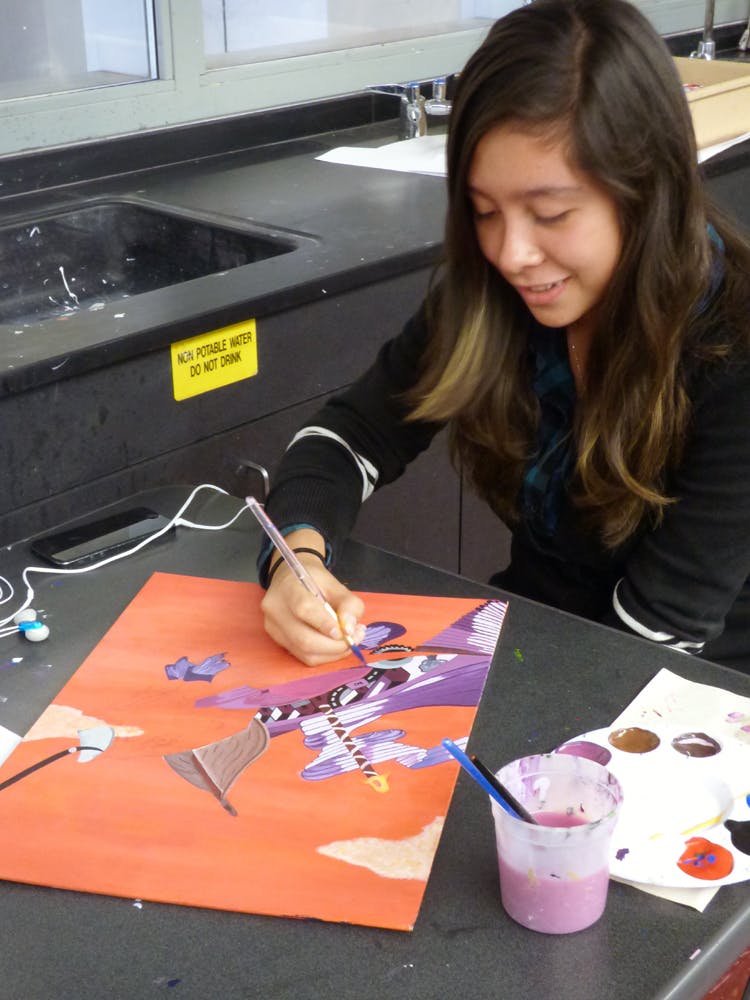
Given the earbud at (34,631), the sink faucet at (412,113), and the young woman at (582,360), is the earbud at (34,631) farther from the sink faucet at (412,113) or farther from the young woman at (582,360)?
the sink faucet at (412,113)

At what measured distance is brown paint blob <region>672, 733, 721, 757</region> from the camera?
2.84ft

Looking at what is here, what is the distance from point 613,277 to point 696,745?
18.7 inches

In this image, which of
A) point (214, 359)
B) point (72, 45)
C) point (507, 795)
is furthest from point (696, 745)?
point (72, 45)

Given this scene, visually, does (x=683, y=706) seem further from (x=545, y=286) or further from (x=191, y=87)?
(x=191, y=87)

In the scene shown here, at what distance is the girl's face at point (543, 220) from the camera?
1063mm

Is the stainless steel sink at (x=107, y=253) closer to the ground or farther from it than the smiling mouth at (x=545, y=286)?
closer to the ground

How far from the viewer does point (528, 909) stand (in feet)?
2.31

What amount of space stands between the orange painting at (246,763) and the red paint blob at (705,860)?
16 centimetres

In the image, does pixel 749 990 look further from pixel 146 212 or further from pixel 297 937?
pixel 146 212

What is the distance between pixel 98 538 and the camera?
47.1 inches

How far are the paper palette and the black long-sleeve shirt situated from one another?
254mm

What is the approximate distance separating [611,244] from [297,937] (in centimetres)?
70

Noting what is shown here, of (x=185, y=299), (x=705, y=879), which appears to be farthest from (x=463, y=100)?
(x=705, y=879)

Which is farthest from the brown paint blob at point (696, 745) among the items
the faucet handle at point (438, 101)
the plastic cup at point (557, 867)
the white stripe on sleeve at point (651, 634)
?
the faucet handle at point (438, 101)
